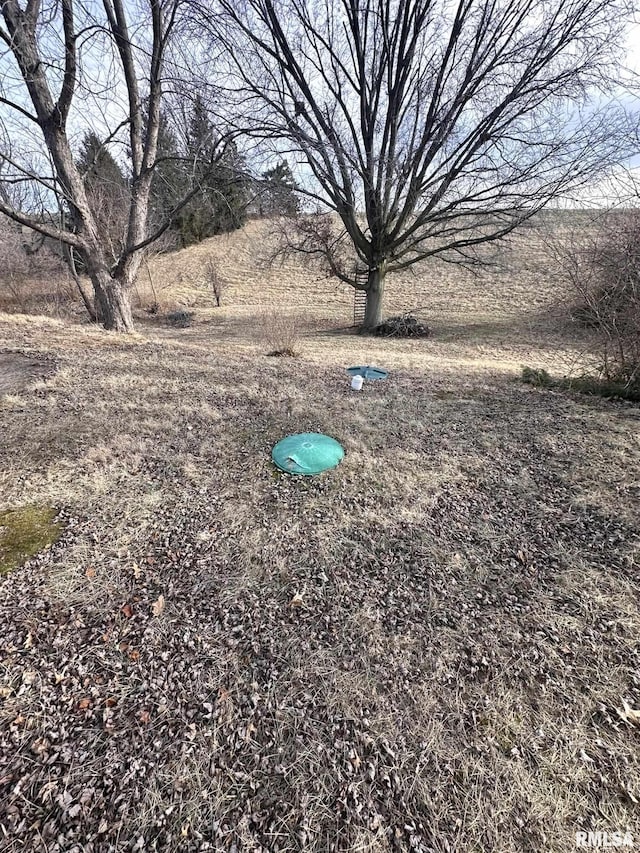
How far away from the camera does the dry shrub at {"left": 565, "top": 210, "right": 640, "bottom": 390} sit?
376 centimetres

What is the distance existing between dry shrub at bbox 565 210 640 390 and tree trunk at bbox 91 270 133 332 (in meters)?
7.84

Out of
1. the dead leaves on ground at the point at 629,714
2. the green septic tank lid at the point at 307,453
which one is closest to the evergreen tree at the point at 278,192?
the green septic tank lid at the point at 307,453

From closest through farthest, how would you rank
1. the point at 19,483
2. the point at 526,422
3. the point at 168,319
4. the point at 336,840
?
the point at 336,840, the point at 19,483, the point at 526,422, the point at 168,319

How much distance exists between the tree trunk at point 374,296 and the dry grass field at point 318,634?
8.86 m

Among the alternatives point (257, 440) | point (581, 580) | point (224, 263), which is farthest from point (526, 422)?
point (224, 263)

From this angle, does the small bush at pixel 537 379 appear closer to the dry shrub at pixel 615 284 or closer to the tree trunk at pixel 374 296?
the dry shrub at pixel 615 284

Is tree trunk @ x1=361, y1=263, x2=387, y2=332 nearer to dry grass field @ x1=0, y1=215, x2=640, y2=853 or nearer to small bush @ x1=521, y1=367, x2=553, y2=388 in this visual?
small bush @ x1=521, y1=367, x2=553, y2=388

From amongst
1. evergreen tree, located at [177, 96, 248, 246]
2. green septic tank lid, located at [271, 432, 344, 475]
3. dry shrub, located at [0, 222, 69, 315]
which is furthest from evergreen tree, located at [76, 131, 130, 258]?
green septic tank lid, located at [271, 432, 344, 475]

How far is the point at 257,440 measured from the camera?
10.8 ft

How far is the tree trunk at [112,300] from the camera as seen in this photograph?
6957 mm

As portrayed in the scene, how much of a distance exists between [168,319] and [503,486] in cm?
1632

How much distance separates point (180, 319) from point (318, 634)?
632 inches

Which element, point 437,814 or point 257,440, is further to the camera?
point 257,440

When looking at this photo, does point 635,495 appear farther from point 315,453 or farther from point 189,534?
point 189,534
